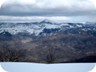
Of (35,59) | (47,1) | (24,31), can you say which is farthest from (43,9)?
(35,59)

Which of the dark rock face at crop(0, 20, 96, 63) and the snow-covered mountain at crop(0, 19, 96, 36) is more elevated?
the snow-covered mountain at crop(0, 19, 96, 36)

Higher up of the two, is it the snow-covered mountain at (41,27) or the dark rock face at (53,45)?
the snow-covered mountain at (41,27)

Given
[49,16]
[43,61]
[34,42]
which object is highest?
[49,16]

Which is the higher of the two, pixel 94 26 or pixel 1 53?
pixel 94 26

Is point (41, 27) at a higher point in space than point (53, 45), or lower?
higher

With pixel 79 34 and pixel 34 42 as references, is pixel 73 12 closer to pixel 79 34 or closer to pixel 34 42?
pixel 79 34
